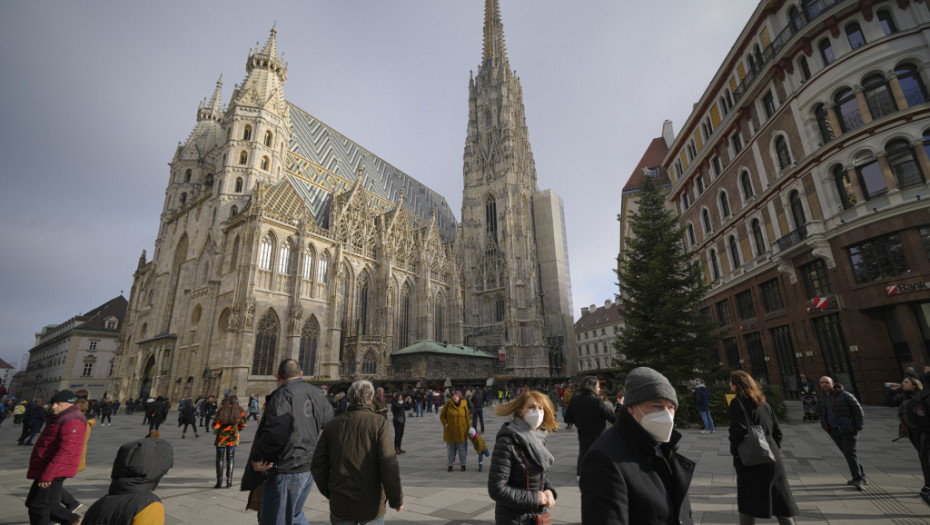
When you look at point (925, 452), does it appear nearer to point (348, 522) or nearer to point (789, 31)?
point (348, 522)

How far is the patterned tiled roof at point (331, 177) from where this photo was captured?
1436 inches

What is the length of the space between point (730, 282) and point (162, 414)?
84.3 feet

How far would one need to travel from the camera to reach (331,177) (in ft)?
136

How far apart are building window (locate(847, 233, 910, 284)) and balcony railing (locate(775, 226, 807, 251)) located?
1.66m

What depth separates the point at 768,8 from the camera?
17188mm

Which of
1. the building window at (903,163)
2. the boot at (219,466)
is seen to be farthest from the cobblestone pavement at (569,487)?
the building window at (903,163)

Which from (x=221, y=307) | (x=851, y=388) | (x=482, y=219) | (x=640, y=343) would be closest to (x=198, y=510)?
(x=640, y=343)

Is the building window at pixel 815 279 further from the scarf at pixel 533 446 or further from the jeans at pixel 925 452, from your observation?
the scarf at pixel 533 446

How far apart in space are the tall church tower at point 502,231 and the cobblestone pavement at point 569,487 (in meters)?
33.2

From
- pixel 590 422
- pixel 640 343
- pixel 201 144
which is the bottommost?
pixel 590 422

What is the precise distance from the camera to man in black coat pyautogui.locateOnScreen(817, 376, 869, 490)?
539 centimetres

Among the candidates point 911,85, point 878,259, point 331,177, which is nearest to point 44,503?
point 878,259

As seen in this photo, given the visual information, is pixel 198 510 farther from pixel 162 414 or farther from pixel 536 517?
pixel 162 414

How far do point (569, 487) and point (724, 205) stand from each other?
20805mm
